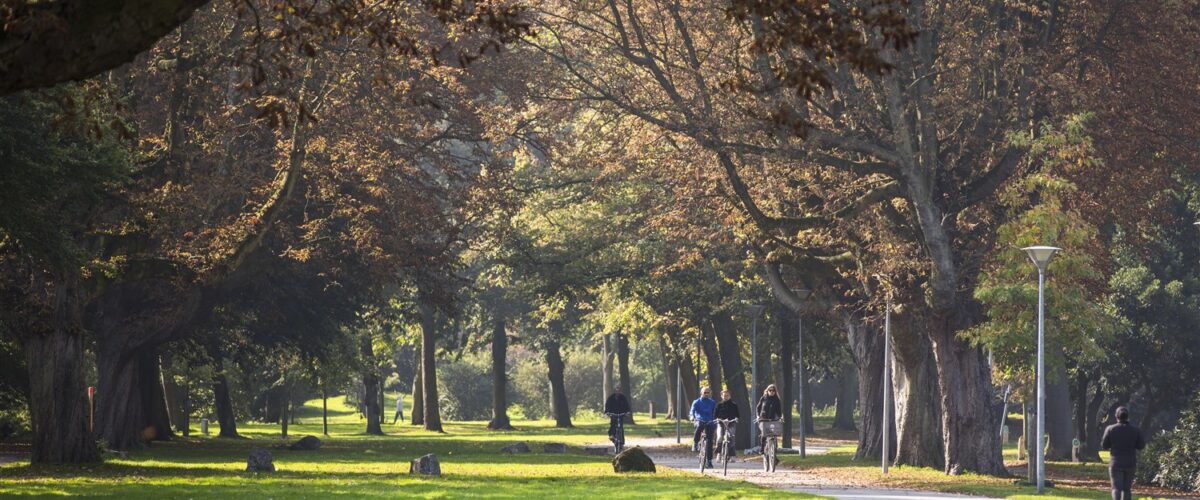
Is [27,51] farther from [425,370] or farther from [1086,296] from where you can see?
[425,370]

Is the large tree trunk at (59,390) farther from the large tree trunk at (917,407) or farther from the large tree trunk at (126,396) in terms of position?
the large tree trunk at (917,407)

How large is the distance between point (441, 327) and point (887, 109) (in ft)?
131

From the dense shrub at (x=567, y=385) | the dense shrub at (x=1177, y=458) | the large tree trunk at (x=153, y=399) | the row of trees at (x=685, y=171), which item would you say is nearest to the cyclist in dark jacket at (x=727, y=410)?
the row of trees at (x=685, y=171)

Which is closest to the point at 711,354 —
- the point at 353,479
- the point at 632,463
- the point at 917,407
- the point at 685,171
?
the point at 917,407

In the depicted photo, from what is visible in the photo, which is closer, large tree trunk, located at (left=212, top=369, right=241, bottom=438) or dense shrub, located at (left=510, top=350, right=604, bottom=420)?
large tree trunk, located at (left=212, top=369, right=241, bottom=438)

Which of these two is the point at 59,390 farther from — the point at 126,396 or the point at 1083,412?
the point at 1083,412

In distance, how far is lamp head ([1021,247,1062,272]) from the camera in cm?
2497

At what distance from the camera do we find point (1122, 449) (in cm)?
2117

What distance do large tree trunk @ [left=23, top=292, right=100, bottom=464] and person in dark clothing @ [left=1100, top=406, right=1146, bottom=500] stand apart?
16.4m

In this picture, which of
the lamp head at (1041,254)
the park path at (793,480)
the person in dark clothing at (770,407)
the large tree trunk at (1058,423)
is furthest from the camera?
the large tree trunk at (1058,423)

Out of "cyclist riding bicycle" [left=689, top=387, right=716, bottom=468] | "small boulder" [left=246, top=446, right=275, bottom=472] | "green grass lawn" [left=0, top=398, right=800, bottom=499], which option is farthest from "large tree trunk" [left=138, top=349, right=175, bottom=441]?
"cyclist riding bicycle" [left=689, top=387, right=716, bottom=468]

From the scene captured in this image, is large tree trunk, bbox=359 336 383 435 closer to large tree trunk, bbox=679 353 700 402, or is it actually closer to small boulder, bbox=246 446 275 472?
large tree trunk, bbox=679 353 700 402

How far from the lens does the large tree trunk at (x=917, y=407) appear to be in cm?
3256

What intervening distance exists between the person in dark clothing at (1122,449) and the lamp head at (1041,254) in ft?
14.0
